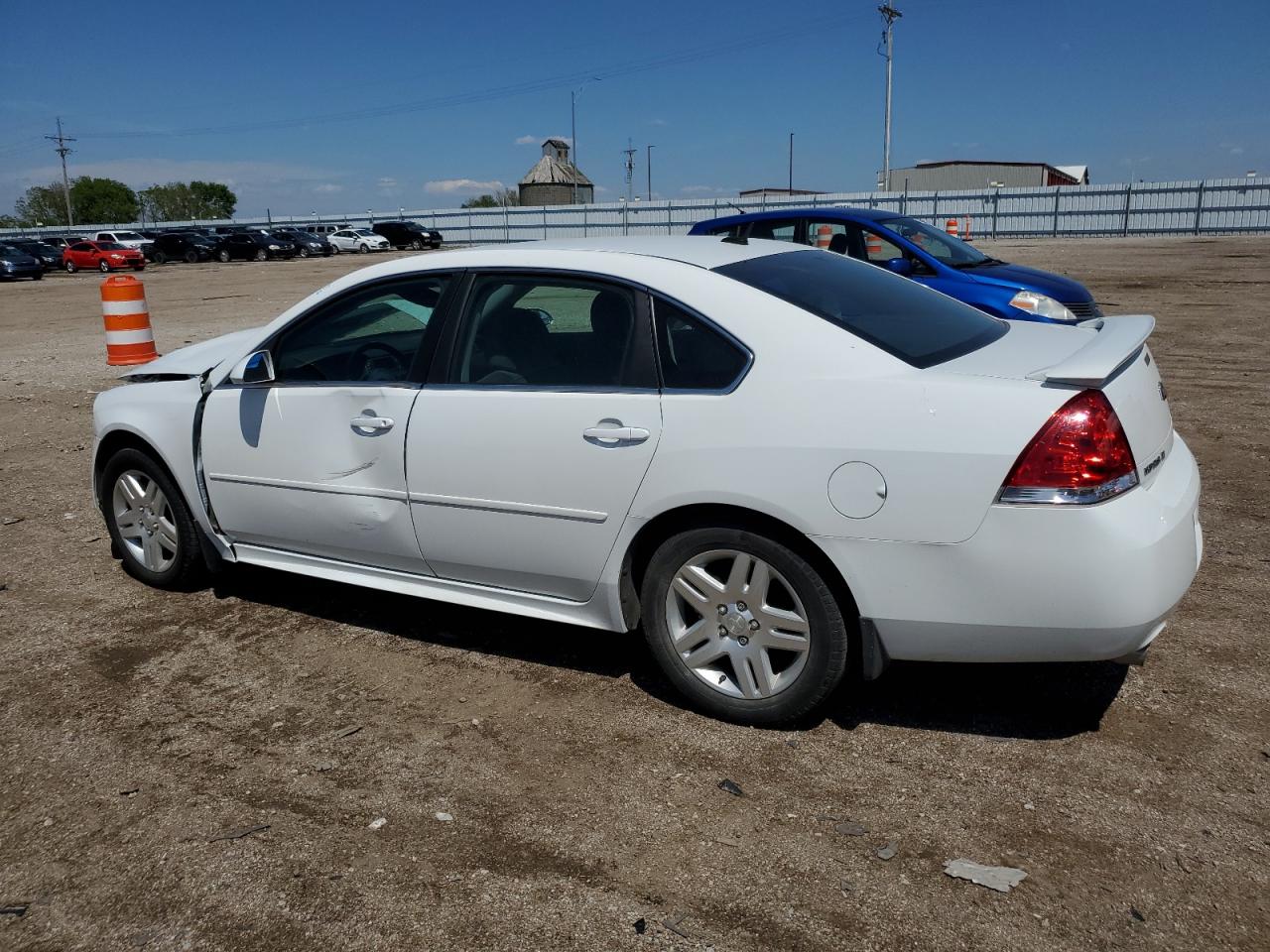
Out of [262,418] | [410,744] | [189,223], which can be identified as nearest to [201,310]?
[262,418]

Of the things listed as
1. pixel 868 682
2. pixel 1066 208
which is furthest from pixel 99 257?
pixel 868 682

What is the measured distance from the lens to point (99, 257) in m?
42.8

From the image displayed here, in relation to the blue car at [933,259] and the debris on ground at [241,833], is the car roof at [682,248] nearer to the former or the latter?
the debris on ground at [241,833]

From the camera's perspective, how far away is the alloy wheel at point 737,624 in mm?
3410

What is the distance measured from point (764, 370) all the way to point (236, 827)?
2095 millimetres

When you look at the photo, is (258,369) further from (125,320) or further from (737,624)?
(125,320)

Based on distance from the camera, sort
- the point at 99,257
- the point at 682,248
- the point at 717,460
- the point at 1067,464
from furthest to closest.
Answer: the point at 99,257 < the point at 682,248 < the point at 717,460 < the point at 1067,464

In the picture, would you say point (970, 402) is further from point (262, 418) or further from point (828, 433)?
point (262, 418)

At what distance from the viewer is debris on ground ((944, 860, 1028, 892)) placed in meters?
2.74

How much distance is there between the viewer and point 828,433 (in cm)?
321

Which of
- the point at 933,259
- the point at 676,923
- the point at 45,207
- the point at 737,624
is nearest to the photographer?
the point at 676,923

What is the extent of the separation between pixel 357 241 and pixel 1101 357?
53.0 m

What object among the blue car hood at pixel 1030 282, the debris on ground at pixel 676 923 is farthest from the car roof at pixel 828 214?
the debris on ground at pixel 676 923

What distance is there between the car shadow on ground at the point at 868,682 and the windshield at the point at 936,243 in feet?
24.0
